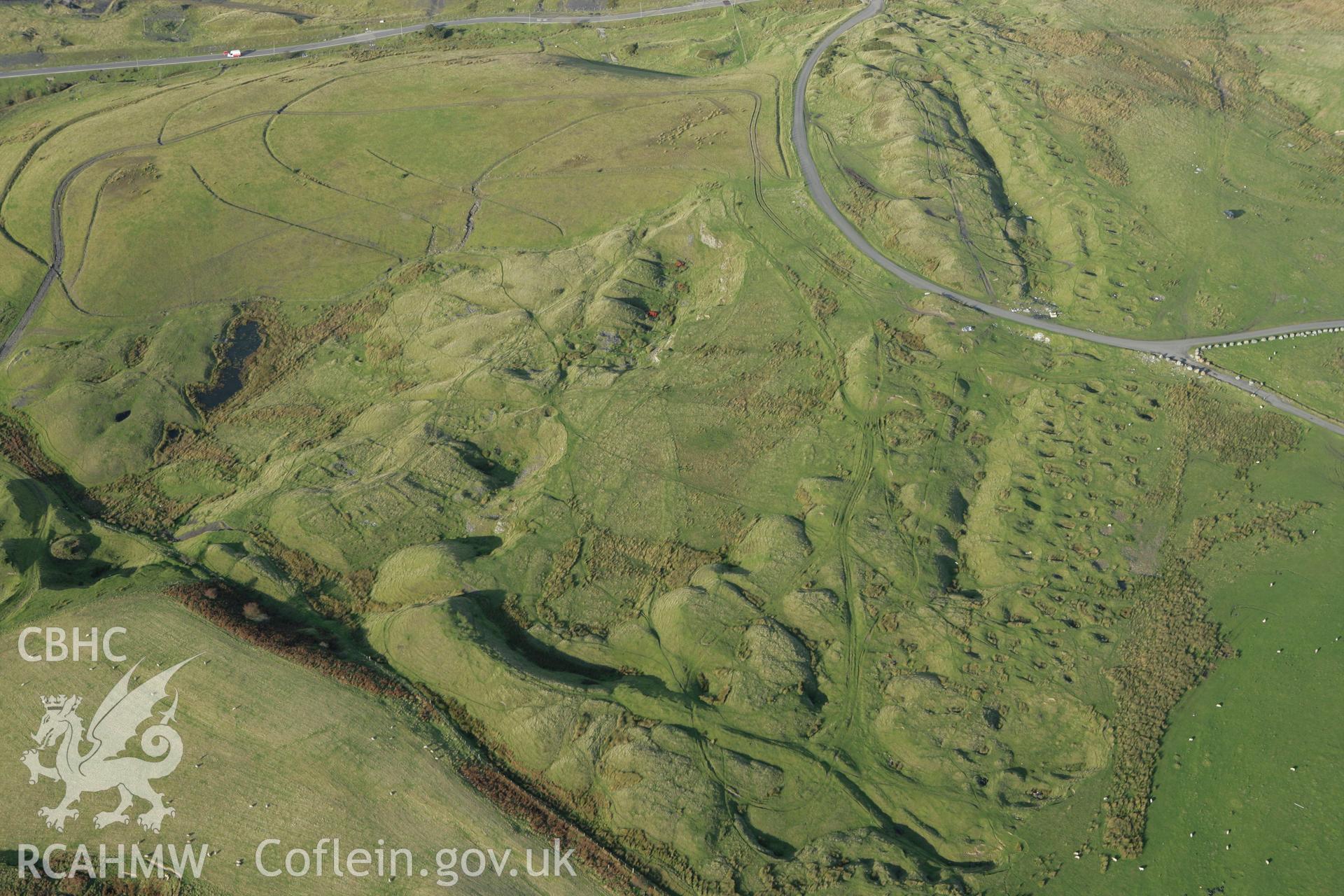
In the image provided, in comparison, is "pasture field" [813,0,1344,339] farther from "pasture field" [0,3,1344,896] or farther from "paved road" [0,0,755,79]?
"paved road" [0,0,755,79]

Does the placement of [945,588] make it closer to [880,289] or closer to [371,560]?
[880,289]

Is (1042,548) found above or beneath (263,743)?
beneath

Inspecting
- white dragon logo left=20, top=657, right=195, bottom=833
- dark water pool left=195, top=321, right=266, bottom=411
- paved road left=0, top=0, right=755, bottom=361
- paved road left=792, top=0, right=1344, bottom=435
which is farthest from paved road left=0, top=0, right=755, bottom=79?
white dragon logo left=20, top=657, right=195, bottom=833

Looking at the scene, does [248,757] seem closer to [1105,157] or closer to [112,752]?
[112,752]

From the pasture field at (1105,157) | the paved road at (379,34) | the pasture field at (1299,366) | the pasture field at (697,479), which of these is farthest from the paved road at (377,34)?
the pasture field at (1299,366)

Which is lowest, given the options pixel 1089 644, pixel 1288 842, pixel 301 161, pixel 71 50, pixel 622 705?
pixel 1288 842

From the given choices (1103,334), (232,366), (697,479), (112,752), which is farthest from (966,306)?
(112,752)

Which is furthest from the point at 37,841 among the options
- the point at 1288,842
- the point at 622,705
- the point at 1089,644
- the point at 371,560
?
the point at 1288,842
